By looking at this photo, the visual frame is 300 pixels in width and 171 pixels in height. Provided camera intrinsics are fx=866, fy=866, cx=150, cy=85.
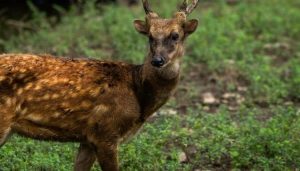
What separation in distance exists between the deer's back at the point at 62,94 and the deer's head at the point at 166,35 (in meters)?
0.37

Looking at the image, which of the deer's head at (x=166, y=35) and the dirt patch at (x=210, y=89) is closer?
the deer's head at (x=166, y=35)

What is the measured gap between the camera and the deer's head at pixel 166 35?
7882 mm

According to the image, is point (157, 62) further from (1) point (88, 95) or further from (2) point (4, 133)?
(2) point (4, 133)

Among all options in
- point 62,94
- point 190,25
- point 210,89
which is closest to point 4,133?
point 62,94

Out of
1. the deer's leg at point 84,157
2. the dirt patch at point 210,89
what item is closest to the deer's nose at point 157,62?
the deer's leg at point 84,157

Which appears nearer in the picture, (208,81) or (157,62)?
(157,62)

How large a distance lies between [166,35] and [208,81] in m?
4.02

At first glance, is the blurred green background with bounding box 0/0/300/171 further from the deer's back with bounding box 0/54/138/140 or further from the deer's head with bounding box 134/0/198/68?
the deer's head with bounding box 134/0/198/68

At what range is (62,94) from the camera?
7.54m

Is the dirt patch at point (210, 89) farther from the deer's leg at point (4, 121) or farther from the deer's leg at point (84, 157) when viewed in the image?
the deer's leg at point (4, 121)

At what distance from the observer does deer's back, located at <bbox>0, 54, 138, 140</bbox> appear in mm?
7332

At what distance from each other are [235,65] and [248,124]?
2.67 m

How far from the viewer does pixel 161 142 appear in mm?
9141

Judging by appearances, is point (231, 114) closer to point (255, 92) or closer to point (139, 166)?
point (255, 92)
